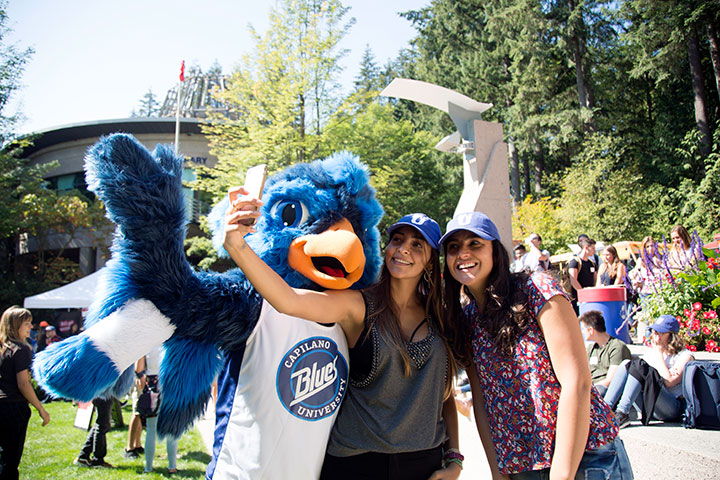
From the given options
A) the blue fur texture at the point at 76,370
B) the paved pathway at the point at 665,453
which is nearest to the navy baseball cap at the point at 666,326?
the paved pathway at the point at 665,453

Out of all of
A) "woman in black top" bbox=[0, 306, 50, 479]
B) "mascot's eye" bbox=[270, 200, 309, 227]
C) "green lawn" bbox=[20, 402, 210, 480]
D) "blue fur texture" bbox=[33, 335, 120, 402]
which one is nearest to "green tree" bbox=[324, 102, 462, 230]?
"green lawn" bbox=[20, 402, 210, 480]

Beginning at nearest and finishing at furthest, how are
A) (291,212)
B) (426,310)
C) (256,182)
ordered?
(256,182) < (426,310) < (291,212)

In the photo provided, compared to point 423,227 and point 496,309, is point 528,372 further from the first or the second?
point 423,227

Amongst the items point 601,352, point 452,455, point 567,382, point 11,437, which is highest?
point 567,382

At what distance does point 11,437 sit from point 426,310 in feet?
14.2

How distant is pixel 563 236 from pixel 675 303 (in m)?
13.5

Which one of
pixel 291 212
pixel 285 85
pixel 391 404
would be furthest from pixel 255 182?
pixel 285 85

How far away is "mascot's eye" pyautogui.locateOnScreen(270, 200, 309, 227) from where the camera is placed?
7.89 ft

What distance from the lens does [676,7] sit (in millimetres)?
18016

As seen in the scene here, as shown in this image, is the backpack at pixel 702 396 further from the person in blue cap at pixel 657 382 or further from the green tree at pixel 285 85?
the green tree at pixel 285 85

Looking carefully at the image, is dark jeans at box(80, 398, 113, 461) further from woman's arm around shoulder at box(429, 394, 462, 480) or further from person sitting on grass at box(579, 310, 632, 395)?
person sitting on grass at box(579, 310, 632, 395)

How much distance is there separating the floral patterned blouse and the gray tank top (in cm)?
23

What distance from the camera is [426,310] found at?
223 centimetres

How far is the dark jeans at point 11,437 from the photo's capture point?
4301 millimetres
